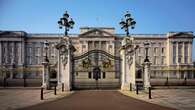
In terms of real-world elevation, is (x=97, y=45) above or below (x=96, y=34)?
below

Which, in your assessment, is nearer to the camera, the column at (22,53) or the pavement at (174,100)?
the pavement at (174,100)

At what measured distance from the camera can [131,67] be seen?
103 feet

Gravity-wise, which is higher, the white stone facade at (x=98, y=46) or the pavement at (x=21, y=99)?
the white stone facade at (x=98, y=46)

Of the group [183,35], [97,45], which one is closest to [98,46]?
[97,45]

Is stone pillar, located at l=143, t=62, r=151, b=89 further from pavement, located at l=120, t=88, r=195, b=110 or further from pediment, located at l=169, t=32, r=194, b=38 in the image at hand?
pediment, located at l=169, t=32, r=194, b=38

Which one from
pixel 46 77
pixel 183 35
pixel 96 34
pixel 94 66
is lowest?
pixel 46 77

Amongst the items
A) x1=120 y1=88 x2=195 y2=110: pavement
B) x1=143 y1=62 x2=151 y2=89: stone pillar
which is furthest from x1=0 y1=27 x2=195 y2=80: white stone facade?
x1=120 y1=88 x2=195 y2=110: pavement

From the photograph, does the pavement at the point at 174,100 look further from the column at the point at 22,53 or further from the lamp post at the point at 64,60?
the column at the point at 22,53

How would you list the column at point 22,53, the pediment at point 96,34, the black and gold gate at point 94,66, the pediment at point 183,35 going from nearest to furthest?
the black and gold gate at point 94,66
the pediment at point 96,34
the column at point 22,53
the pediment at point 183,35

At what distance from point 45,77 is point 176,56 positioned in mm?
95850

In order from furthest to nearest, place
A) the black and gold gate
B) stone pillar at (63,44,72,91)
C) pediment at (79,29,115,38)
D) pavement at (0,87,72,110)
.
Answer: pediment at (79,29,115,38) → the black and gold gate → stone pillar at (63,44,72,91) → pavement at (0,87,72,110)

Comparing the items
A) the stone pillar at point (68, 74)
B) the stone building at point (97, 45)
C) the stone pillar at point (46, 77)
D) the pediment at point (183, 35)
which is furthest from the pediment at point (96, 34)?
the stone pillar at point (68, 74)

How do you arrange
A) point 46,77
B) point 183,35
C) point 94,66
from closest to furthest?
point 46,77 → point 94,66 → point 183,35

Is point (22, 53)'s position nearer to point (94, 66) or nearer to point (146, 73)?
point (94, 66)
